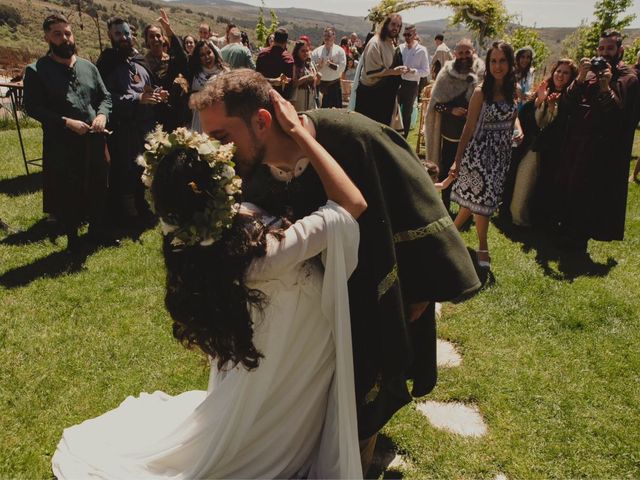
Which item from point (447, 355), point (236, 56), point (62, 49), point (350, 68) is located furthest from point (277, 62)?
point (350, 68)

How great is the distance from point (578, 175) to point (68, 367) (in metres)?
5.53

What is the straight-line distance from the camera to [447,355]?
4020 millimetres

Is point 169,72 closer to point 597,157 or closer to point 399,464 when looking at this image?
point 597,157

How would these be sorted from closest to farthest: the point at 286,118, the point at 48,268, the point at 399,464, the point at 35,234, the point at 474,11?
the point at 286,118 → the point at 399,464 → the point at 48,268 → the point at 35,234 → the point at 474,11

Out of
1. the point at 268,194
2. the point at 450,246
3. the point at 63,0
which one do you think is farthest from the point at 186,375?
the point at 63,0

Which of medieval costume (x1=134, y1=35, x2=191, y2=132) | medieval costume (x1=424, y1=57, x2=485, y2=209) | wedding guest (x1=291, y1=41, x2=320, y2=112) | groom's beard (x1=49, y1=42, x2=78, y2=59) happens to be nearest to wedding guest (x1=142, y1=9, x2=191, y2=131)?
medieval costume (x1=134, y1=35, x2=191, y2=132)

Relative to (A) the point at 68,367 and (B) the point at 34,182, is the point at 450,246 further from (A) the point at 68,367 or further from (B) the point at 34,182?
(B) the point at 34,182

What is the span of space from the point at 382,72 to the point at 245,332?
7159 mm

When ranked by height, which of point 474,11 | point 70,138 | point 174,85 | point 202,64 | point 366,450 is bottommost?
point 366,450

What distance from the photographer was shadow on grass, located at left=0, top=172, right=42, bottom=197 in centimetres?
762

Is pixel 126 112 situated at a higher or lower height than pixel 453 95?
lower

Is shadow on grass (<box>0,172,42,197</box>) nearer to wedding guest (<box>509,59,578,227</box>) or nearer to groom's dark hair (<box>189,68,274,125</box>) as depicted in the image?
groom's dark hair (<box>189,68,274,125</box>)

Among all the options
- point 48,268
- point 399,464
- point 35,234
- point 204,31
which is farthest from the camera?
point 204,31

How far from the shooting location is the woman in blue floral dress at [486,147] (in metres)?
5.20
